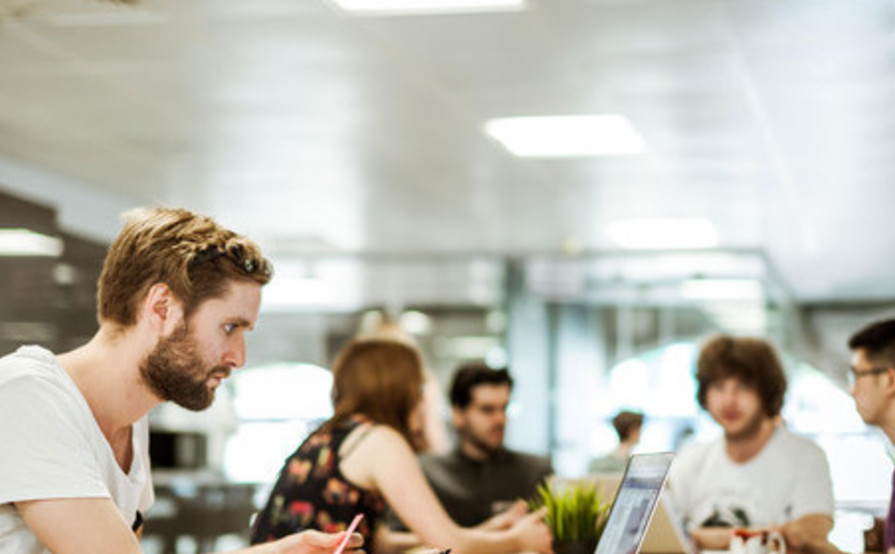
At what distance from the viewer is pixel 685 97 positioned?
6.67 metres

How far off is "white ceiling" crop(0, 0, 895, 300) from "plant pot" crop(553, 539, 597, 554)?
2.28m

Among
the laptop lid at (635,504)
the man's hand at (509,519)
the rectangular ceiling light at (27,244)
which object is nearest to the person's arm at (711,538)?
the man's hand at (509,519)

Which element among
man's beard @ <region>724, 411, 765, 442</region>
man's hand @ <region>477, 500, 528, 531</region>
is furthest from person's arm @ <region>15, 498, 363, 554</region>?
man's beard @ <region>724, 411, 765, 442</region>

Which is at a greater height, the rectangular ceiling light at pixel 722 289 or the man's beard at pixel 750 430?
the rectangular ceiling light at pixel 722 289

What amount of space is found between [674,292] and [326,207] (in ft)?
15.3

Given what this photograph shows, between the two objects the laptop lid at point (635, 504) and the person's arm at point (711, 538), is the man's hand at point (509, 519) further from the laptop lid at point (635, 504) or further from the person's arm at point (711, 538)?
the laptop lid at point (635, 504)

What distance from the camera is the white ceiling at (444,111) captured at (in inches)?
217

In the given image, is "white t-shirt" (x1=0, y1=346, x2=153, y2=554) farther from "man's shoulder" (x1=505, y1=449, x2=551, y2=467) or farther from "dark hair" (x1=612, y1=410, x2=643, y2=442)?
"dark hair" (x1=612, y1=410, x2=643, y2=442)

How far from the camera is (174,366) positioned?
238 cm

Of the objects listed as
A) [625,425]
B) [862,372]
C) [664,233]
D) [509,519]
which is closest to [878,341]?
[862,372]

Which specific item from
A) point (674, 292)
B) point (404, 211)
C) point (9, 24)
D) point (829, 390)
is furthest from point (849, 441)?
point (9, 24)

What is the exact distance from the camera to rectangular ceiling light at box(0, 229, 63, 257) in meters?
7.73

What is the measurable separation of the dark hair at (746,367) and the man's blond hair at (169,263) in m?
2.79

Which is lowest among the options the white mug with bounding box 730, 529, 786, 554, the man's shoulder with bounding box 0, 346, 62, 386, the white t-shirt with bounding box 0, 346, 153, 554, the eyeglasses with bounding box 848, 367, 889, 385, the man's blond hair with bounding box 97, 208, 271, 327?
the white mug with bounding box 730, 529, 786, 554
